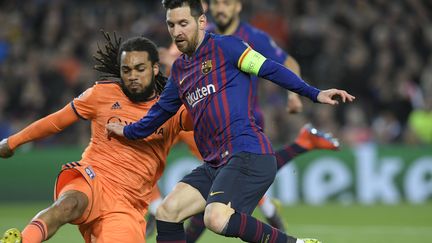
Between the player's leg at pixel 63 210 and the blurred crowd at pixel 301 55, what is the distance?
7984mm

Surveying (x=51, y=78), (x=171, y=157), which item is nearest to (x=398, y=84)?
(x=171, y=157)

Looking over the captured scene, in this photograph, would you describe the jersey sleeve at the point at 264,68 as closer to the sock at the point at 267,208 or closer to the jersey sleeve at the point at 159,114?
the jersey sleeve at the point at 159,114

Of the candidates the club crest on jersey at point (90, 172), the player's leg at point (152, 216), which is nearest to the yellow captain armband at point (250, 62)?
the club crest on jersey at point (90, 172)

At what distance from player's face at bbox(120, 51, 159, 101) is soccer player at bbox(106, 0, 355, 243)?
0.25 metres

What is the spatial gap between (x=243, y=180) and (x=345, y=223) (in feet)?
17.9

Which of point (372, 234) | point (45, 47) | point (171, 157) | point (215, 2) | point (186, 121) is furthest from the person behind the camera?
point (45, 47)

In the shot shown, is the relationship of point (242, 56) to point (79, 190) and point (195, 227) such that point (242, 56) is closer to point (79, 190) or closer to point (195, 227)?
point (79, 190)

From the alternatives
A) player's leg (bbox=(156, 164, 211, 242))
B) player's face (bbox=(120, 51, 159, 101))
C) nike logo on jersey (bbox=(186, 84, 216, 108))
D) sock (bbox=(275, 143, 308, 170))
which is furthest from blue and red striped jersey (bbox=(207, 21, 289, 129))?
nike logo on jersey (bbox=(186, 84, 216, 108))

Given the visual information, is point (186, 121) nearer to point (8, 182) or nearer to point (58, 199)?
point (58, 199)

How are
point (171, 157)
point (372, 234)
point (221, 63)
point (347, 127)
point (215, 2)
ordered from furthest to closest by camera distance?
point (347, 127)
point (171, 157)
point (372, 234)
point (215, 2)
point (221, 63)

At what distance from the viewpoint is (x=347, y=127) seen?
15062mm

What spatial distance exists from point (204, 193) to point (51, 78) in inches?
379

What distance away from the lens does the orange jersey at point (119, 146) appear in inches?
261

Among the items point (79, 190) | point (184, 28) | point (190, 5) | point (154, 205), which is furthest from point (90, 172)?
point (154, 205)
